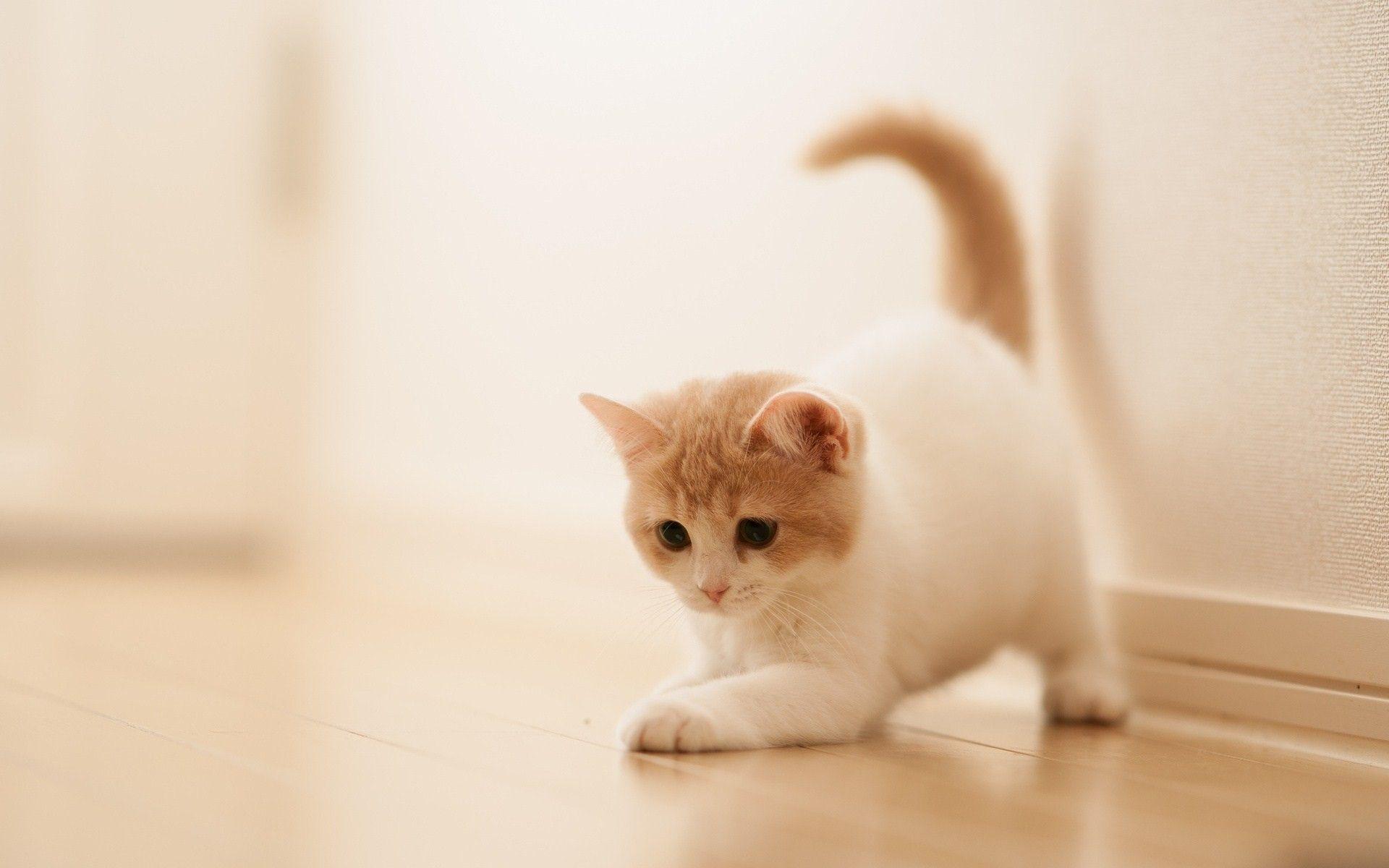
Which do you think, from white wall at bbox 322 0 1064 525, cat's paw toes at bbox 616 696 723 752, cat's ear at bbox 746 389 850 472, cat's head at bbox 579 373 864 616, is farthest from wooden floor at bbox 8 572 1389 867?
white wall at bbox 322 0 1064 525

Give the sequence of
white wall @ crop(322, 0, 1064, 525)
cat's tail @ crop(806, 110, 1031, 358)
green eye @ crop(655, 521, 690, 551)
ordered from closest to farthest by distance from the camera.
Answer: green eye @ crop(655, 521, 690, 551) → cat's tail @ crop(806, 110, 1031, 358) → white wall @ crop(322, 0, 1064, 525)

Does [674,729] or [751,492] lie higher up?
[751,492]

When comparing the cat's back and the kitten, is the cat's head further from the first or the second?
the cat's back

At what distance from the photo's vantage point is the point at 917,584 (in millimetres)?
1808

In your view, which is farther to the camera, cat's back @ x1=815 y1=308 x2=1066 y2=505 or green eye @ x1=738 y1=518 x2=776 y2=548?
cat's back @ x1=815 y1=308 x2=1066 y2=505

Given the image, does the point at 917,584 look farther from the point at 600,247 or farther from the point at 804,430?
the point at 600,247

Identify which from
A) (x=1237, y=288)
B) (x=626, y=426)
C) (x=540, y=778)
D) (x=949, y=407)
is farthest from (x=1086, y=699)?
(x=540, y=778)

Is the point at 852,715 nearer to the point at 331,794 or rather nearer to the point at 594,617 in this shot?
the point at 331,794

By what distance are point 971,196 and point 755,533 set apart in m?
0.85

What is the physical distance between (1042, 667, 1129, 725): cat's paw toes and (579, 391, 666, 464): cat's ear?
0.75m

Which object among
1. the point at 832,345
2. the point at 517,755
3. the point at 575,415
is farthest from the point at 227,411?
the point at 517,755

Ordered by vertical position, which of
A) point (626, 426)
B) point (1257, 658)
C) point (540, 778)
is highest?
point (626, 426)

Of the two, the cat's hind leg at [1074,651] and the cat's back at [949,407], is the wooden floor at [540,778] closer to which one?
the cat's hind leg at [1074,651]

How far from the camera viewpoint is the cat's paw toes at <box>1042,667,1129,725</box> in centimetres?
194
